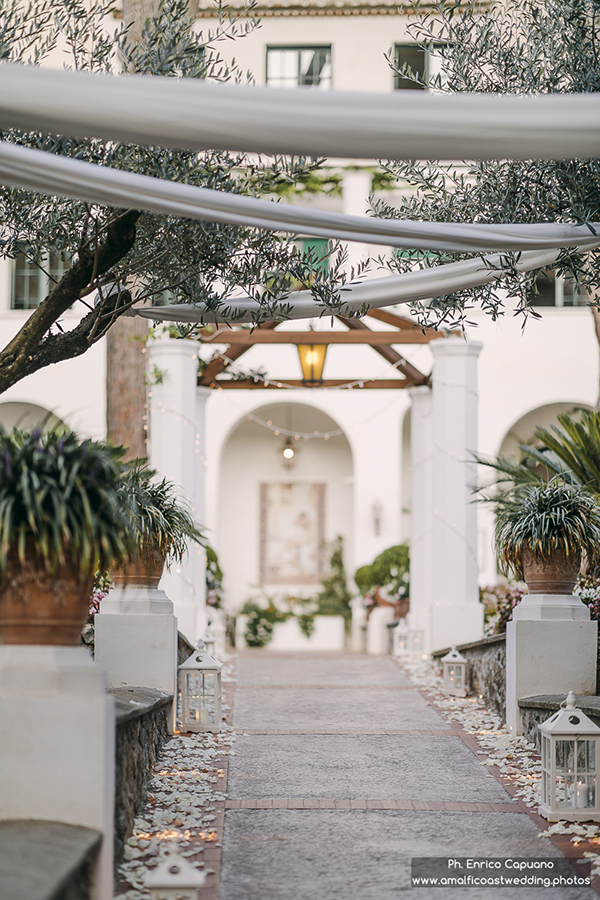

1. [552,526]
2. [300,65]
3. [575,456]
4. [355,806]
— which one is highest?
[300,65]

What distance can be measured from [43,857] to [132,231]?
302 centimetres

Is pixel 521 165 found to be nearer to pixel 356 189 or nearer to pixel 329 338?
pixel 329 338

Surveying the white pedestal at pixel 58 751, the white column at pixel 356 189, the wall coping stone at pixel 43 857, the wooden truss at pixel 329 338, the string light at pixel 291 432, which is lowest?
the wall coping stone at pixel 43 857

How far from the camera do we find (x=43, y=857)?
2996 mm

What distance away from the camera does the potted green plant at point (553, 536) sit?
258 inches

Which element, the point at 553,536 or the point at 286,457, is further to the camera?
the point at 286,457

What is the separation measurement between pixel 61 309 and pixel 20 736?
2.45 m

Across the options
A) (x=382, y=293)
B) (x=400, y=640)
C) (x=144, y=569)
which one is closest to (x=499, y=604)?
(x=400, y=640)

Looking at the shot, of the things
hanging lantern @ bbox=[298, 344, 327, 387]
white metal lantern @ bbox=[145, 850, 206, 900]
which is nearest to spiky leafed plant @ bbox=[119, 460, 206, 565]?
white metal lantern @ bbox=[145, 850, 206, 900]

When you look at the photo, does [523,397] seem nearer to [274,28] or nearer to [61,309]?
[274,28]

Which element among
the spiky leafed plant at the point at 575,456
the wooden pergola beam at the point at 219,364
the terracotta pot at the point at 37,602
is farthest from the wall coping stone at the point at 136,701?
the wooden pergola beam at the point at 219,364

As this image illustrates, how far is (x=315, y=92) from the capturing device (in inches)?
142

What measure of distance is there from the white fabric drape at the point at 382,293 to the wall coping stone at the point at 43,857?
2.98m

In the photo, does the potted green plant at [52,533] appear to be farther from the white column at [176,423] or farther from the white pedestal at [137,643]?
the white column at [176,423]
